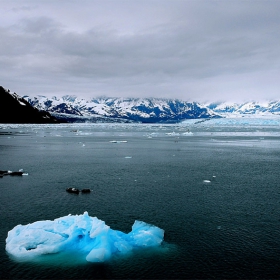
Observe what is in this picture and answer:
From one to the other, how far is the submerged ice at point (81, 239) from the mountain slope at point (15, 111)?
14871 centimetres

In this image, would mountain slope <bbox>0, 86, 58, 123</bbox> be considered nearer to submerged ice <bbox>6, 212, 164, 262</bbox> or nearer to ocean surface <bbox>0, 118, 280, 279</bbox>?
ocean surface <bbox>0, 118, 280, 279</bbox>

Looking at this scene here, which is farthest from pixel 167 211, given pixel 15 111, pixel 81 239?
pixel 15 111

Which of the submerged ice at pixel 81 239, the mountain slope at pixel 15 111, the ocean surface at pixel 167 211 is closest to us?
the ocean surface at pixel 167 211

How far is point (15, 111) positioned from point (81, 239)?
6135 inches

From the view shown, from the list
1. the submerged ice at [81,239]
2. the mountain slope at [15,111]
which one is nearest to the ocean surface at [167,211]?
the submerged ice at [81,239]

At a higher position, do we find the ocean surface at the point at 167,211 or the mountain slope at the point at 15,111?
the mountain slope at the point at 15,111

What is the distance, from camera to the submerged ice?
8406mm

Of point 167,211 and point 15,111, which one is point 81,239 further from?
point 15,111

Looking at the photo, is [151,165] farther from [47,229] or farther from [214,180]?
[47,229]

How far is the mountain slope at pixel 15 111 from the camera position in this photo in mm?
147250

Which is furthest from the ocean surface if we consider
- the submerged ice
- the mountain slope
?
the mountain slope

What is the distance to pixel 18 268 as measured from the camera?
765cm

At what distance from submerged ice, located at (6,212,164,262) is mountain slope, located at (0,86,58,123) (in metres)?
149

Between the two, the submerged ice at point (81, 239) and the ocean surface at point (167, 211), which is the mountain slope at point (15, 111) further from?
the submerged ice at point (81, 239)
